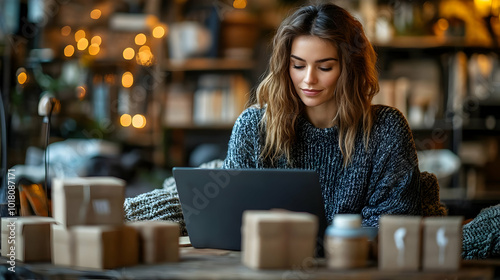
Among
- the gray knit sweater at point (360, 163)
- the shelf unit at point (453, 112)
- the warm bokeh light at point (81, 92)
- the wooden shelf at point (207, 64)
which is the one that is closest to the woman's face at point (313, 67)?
the gray knit sweater at point (360, 163)

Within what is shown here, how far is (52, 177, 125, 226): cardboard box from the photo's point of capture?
1483mm

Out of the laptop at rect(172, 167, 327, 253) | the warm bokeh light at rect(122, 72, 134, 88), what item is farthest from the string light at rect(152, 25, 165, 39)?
the laptop at rect(172, 167, 327, 253)

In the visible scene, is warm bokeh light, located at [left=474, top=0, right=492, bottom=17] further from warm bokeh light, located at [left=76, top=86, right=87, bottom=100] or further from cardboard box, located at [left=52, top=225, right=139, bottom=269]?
cardboard box, located at [left=52, top=225, right=139, bottom=269]

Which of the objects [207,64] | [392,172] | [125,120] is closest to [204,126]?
[207,64]

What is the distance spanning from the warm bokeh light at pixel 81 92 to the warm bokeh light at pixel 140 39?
489mm

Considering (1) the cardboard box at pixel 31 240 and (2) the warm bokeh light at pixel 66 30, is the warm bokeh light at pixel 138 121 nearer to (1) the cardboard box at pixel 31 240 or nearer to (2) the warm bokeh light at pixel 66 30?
(2) the warm bokeh light at pixel 66 30

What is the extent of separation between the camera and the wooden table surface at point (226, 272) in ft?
4.61

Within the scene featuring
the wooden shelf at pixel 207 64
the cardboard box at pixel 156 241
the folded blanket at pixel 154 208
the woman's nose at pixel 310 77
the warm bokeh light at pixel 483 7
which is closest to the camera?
the cardboard box at pixel 156 241

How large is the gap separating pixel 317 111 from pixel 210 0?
102 inches

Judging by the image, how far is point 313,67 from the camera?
2.16 metres

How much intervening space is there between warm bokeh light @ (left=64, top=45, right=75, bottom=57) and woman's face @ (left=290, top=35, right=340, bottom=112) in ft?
9.51

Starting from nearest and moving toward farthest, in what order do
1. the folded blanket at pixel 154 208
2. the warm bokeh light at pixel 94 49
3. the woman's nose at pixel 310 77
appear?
1. the woman's nose at pixel 310 77
2. the folded blanket at pixel 154 208
3. the warm bokeh light at pixel 94 49

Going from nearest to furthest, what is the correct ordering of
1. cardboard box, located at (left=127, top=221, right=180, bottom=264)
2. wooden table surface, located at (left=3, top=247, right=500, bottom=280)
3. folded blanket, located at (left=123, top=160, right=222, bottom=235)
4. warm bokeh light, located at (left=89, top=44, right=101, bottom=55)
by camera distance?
wooden table surface, located at (left=3, top=247, right=500, bottom=280)
cardboard box, located at (left=127, top=221, right=180, bottom=264)
folded blanket, located at (left=123, top=160, right=222, bottom=235)
warm bokeh light, located at (left=89, top=44, right=101, bottom=55)

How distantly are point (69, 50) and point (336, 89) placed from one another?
2982 mm
